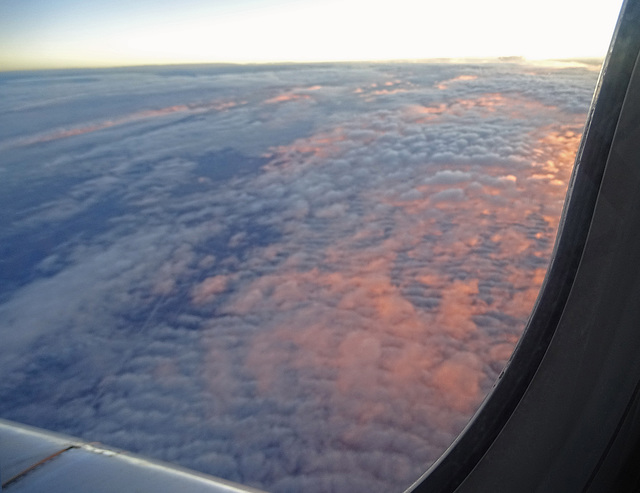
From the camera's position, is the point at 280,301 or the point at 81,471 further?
the point at 280,301

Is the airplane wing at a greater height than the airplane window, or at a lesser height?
greater

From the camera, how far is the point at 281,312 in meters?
4.33

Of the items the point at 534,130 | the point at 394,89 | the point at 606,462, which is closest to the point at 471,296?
the point at 606,462

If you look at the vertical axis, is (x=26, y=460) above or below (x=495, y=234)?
above

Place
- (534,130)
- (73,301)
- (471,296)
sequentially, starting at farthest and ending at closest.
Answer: (534,130), (73,301), (471,296)

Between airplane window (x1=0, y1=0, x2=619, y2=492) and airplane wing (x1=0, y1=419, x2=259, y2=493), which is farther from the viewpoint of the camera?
airplane window (x1=0, y1=0, x2=619, y2=492)

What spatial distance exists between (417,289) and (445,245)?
1.58 m

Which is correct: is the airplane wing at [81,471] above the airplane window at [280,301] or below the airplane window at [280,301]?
above

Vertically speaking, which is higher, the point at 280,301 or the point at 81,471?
the point at 81,471

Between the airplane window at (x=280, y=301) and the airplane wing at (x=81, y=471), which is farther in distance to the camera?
the airplane window at (x=280, y=301)

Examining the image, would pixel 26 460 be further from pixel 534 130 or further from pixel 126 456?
pixel 534 130

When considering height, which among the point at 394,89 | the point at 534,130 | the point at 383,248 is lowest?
the point at 383,248

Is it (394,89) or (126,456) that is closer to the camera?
(126,456)

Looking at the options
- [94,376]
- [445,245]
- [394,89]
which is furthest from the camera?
[394,89]
